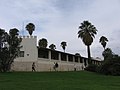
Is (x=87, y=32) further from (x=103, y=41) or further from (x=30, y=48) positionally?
(x=103, y=41)

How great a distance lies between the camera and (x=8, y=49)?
4291 centimetres

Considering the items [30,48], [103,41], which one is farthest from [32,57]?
[103,41]

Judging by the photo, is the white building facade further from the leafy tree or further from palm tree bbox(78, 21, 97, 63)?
palm tree bbox(78, 21, 97, 63)

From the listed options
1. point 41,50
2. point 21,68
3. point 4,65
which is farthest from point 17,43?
point 41,50

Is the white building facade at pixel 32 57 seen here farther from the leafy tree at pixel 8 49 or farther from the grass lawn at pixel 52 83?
the grass lawn at pixel 52 83

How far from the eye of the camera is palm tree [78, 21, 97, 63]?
68988 millimetres

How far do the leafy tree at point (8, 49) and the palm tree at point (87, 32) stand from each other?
28321mm

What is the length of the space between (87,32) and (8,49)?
3286 cm

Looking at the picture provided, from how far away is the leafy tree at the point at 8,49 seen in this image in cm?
4231

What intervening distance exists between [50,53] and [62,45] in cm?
7003

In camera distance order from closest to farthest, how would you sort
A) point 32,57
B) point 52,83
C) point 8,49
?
point 52,83
point 8,49
point 32,57

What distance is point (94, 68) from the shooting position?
190ft

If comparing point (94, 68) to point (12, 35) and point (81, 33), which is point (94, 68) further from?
point (12, 35)

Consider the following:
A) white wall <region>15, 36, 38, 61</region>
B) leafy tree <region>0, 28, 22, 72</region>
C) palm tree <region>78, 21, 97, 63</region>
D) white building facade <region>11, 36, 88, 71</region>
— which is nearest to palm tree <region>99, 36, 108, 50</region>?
palm tree <region>78, 21, 97, 63</region>
